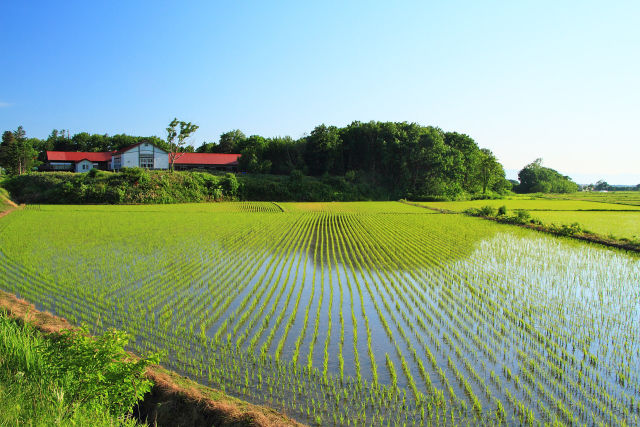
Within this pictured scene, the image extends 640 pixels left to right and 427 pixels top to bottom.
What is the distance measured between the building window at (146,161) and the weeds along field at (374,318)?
28.7 m

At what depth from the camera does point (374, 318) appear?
702cm

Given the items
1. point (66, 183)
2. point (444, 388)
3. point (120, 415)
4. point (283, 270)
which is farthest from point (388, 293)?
point (66, 183)

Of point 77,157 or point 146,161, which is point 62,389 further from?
point 77,157

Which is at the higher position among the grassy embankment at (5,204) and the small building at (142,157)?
the small building at (142,157)

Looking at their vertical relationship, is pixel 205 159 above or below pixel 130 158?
above

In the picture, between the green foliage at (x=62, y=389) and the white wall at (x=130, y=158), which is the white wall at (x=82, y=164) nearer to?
the white wall at (x=130, y=158)

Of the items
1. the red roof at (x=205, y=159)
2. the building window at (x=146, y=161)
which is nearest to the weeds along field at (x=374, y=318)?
the building window at (x=146, y=161)

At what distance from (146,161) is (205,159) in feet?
26.3

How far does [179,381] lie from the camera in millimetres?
4488

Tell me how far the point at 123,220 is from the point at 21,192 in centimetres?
1770

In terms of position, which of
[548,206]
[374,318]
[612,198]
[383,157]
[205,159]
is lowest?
[374,318]

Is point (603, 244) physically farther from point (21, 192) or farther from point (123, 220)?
point (21, 192)

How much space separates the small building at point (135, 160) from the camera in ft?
136

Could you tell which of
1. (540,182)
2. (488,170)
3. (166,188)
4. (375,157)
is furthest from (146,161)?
(540,182)
